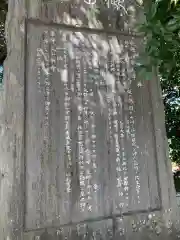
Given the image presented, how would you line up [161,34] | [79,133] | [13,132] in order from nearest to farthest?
[161,34] < [13,132] < [79,133]

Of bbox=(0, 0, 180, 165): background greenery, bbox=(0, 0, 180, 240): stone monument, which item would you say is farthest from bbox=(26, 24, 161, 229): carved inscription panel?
bbox=(0, 0, 180, 165): background greenery

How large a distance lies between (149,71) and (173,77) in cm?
219

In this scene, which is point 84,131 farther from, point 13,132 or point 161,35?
point 161,35

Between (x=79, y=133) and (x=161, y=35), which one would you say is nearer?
(x=161, y=35)

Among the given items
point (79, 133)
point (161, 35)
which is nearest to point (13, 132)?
point (79, 133)

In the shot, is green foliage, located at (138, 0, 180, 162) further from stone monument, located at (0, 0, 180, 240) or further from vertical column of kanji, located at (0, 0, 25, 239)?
vertical column of kanji, located at (0, 0, 25, 239)

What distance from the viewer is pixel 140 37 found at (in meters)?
2.69

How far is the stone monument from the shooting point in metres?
2.00

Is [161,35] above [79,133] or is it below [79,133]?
above

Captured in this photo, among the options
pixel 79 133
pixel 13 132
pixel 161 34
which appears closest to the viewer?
pixel 161 34

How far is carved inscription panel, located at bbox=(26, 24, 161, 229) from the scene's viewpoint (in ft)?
6.74

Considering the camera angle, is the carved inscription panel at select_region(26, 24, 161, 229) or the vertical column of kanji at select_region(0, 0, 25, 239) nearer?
the vertical column of kanji at select_region(0, 0, 25, 239)

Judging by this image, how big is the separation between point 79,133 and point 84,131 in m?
0.05

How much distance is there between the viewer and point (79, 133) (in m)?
2.21
